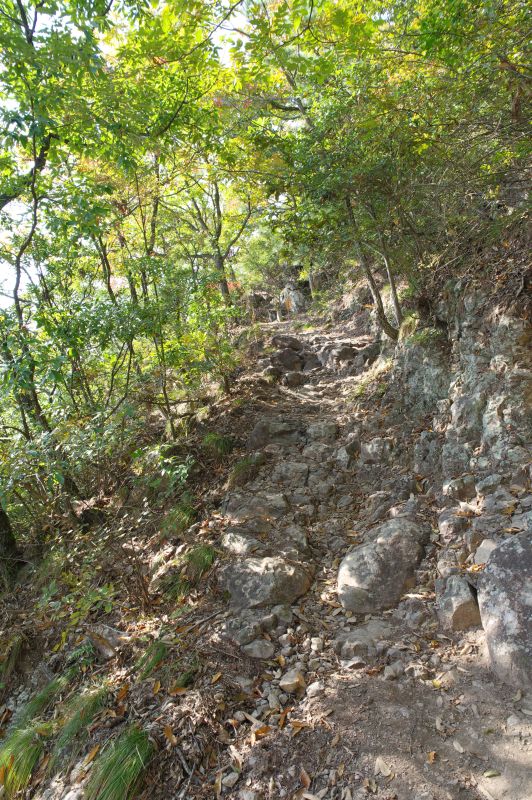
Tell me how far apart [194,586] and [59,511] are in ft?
10.2

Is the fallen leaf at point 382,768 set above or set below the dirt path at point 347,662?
below

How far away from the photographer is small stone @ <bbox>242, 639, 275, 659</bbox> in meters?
3.37

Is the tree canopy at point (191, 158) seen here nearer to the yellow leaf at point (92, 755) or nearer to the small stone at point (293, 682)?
the yellow leaf at point (92, 755)

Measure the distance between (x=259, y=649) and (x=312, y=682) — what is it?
521 mm

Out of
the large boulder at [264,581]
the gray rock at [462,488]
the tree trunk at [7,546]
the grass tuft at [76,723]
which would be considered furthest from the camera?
the tree trunk at [7,546]

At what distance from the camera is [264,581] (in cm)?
392

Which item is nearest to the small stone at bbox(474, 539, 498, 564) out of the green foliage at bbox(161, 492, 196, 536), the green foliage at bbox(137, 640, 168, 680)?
the green foliage at bbox(137, 640, 168, 680)

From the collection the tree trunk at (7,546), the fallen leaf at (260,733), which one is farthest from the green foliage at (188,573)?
the tree trunk at (7,546)

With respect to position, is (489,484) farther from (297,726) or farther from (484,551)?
(297,726)

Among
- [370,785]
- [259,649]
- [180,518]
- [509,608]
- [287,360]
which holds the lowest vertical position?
[370,785]

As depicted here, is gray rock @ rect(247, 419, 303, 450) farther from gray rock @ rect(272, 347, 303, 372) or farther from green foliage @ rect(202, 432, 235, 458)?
gray rock @ rect(272, 347, 303, 372)

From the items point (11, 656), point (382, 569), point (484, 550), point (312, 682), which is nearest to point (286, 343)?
point (382, 569)

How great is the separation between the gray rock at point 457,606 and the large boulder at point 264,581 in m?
1.25

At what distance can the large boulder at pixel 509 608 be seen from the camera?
8.60ft
